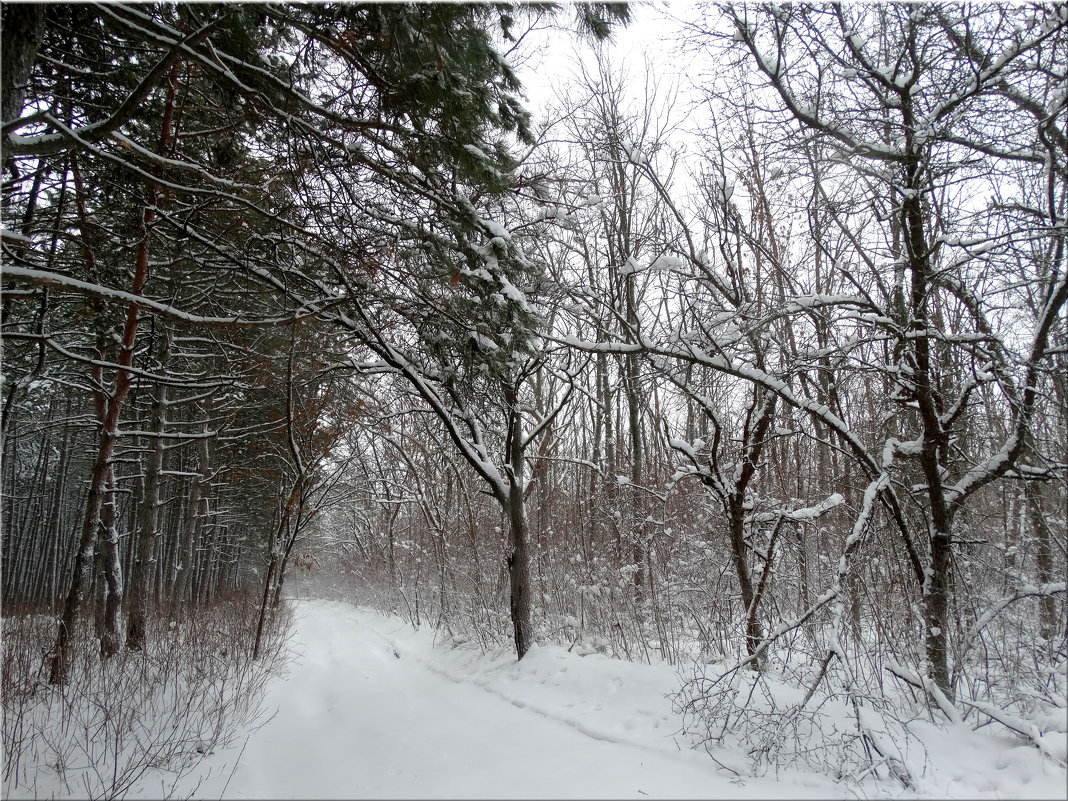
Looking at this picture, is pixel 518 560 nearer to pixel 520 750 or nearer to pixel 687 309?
pixel 520 750

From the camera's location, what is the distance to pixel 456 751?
443 cm

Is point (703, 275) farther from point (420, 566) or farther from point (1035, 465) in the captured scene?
point (420, 566)

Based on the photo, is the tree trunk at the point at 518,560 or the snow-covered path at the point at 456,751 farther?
the tree trunk at the point at 518,560

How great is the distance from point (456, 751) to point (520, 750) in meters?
0.53

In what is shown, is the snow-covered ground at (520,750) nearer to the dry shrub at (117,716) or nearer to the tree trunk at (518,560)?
the dry shrub at (117,716)

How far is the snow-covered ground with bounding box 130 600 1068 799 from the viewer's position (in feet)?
10.3

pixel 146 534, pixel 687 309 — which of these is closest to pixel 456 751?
pixel 687 309

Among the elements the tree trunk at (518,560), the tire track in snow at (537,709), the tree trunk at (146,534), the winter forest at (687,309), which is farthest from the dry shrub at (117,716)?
the tree trunk at (518,560)

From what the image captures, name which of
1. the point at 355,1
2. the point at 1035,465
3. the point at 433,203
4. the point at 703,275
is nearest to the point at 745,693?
the point at 1035,465

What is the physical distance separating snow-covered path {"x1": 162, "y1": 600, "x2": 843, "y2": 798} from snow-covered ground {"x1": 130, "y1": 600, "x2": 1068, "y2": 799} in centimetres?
1

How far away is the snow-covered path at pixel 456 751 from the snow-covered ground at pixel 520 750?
0.01 m

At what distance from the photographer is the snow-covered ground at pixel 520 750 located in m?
3.13

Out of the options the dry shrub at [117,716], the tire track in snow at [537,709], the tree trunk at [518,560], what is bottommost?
the tire track in snow at [537,709]

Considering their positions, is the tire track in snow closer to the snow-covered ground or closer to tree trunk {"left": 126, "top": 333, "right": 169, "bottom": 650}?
the snow-covered ground
